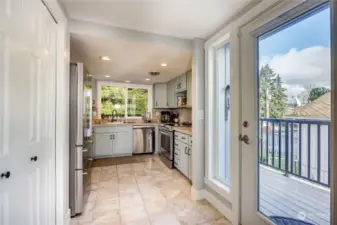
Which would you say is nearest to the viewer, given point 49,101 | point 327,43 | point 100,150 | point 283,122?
point 327,43

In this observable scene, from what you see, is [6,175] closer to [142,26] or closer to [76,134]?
[76,134]

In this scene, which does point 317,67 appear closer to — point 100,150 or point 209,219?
point 209,219

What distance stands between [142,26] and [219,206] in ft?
7.77

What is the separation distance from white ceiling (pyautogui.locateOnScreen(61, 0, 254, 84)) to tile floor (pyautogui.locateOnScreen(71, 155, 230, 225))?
2079 mm

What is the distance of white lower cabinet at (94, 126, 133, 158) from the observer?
14.1 feet

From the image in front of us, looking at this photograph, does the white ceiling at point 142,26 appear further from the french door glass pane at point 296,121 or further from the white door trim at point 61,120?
the french door glass pane at point 296,121

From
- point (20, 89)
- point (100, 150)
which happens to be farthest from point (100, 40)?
point (100, 150)

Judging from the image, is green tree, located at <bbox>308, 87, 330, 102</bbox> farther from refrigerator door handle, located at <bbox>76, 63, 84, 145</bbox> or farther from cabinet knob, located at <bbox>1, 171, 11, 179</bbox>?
refrigerator door handle, located at <bbox>76, 63, 84, 145</bbox>

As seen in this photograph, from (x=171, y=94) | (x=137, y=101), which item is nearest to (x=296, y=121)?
(x=171, y=94)

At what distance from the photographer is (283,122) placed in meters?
1.41

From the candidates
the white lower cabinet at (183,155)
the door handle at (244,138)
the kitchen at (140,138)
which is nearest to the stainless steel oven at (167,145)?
the kitchen at (140,138)

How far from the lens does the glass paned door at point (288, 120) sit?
113 cm

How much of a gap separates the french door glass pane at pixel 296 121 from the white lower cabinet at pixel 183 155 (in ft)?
4.78

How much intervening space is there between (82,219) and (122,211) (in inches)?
16.9
